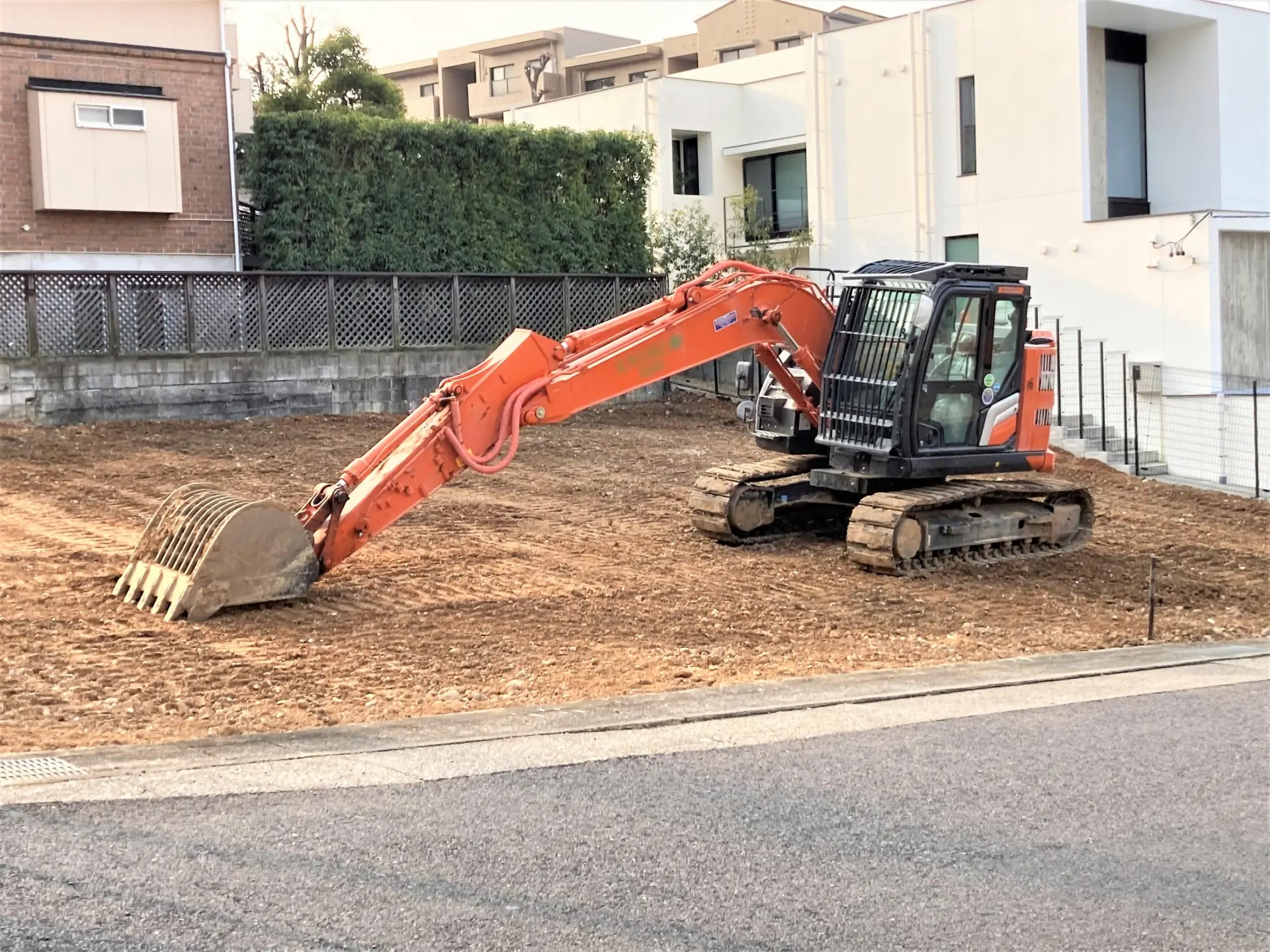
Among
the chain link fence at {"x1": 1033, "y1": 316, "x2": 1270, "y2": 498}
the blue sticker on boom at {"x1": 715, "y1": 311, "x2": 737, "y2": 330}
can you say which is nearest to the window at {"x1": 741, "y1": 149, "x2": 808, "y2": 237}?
the chain link fence at {"x1": 1033, "y1": 316, "x2": 1270, "y2": 498}

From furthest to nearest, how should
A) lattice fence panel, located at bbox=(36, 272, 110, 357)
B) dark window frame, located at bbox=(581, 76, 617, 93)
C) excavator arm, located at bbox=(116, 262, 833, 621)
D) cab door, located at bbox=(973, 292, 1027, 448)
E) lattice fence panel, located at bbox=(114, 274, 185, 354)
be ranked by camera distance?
dark window frame, located at bbox=(581, 76, 617, 93), lattice fence panel, located at bbox=(114, 274, 185, 354), lattice fence panel, located at bbox=(36, 272, 110, 357), cab door, located at bbox=(973, 292, 1027, 448), excavator arm, located at bbox=(116, 262, 833, 621)

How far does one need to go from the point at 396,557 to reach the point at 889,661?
488 centimetres

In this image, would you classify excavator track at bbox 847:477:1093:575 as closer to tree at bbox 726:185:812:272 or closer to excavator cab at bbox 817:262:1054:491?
excavator cab at bbox 817:262:1054:491

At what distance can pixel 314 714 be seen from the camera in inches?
303

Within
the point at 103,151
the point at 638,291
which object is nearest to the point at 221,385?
the point at 103,151

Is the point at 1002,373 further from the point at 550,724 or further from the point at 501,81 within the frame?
the point at 501,81

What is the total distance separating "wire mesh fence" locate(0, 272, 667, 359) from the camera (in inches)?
742

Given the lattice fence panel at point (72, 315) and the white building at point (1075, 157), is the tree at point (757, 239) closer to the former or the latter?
the white building at point (1075, 157)

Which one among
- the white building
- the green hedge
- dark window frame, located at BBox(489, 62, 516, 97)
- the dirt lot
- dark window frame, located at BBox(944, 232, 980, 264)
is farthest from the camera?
dark window frame, located at BBox(489, 62, 516, 97)

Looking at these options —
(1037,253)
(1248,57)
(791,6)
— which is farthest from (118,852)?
(791,6)

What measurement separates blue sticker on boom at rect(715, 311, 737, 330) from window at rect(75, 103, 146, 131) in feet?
47.0

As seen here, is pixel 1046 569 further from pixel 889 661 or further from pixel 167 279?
pixel 167 279

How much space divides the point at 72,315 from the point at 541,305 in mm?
7686

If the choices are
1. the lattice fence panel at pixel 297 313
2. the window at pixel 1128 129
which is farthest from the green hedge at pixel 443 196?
the window at pixel 1128 129
